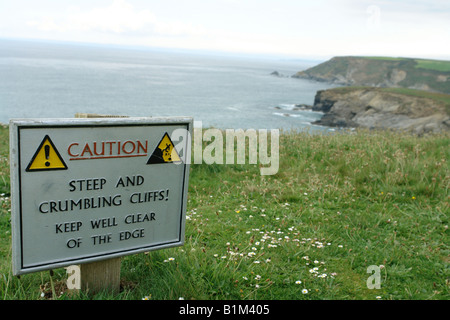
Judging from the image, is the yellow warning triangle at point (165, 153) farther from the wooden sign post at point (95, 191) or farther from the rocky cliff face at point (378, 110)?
the rocky cliff face at point (378, 110)

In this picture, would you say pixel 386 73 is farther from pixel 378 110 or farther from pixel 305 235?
pixel 305 235

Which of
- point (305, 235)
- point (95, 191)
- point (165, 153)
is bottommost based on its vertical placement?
point (305, 235)

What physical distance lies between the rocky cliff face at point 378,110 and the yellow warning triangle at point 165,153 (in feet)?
224

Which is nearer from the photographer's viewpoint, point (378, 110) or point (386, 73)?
point (378, 110)

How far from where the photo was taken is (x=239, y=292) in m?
3.54

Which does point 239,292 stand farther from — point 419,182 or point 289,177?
point 419,182

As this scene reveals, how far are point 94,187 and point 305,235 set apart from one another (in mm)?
2894

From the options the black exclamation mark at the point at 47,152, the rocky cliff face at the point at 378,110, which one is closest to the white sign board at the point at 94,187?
the black exclamation mark at the point at 47,152

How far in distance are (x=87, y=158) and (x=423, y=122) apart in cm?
8044

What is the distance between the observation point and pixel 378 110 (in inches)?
3211

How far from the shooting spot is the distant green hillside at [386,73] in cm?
13550

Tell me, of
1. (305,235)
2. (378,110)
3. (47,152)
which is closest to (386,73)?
(378,110)

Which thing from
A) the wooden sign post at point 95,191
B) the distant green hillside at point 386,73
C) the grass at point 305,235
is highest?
the distant green hillside at point 386,73

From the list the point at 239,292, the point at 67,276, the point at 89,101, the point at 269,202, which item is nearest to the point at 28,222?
the point at 67,276
